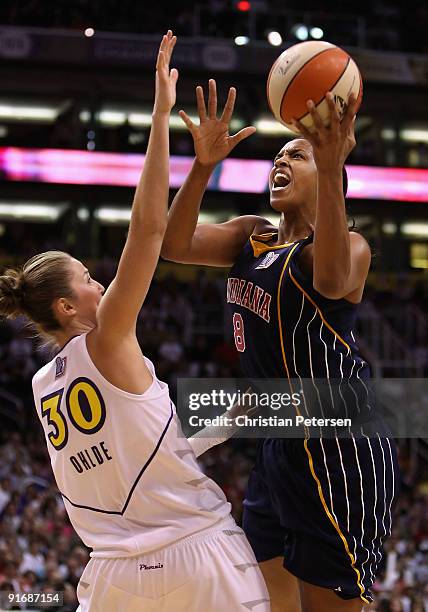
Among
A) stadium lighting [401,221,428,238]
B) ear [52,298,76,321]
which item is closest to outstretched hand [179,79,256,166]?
ear [52,298,76,321]

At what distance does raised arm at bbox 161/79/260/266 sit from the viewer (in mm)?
2803

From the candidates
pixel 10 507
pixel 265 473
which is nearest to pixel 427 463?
pixel 10 507

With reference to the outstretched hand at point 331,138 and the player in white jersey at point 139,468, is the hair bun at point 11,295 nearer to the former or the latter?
the player in white jersey at point 139,468

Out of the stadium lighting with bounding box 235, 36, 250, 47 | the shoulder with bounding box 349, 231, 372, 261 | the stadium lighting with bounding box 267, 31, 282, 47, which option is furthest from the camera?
the stadium lighting with bounding box 267, 31, 282, 47

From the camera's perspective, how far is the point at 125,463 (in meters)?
2.39

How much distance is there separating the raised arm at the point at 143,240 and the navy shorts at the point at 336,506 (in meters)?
0.80

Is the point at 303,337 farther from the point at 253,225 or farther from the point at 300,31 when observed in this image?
the point at 300,31

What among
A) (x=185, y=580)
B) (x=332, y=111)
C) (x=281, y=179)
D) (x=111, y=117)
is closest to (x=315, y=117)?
(x=332, y=111)

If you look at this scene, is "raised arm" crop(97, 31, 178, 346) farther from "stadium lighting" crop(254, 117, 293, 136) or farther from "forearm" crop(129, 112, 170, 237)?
"stadium lighting" crop(254, 117, 293, 136)

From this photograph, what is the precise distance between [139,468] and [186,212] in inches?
39.1

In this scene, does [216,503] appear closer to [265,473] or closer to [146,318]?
[265,473]

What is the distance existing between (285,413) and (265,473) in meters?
0.22

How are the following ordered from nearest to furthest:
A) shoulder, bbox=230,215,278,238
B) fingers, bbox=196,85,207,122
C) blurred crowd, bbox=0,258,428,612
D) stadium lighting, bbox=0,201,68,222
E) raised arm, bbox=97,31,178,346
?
raised arm, bbox=97,31,178,346 < fingers, bbox=196,85,207,122 < shoulder, bbox=230,215,278,238 < blurred crowd, bbox=0,258,428,612 < stadium lighting, bbox=0,201,68,222

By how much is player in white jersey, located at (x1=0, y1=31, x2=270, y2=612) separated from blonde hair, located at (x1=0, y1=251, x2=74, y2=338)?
0.13 metres
